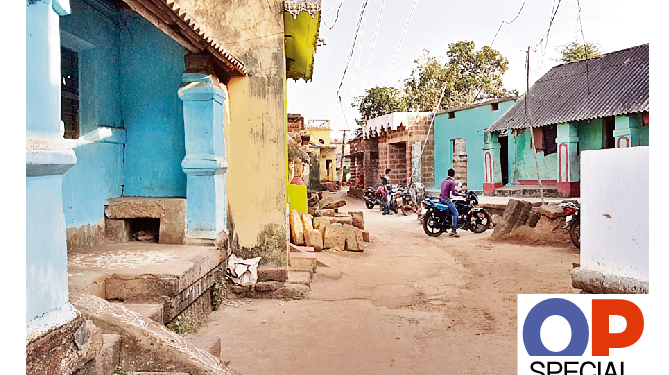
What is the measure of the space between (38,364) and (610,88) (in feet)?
56.2

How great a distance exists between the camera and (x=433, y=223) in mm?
11812

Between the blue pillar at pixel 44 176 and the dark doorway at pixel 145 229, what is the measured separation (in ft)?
11.5

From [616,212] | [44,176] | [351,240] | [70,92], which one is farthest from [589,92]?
[44,176]

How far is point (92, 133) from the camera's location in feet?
16.8

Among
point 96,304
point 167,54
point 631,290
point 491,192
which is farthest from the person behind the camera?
point 491,192

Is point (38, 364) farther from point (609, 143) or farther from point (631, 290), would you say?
point (609, 143)

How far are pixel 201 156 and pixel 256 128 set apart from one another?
1.02m

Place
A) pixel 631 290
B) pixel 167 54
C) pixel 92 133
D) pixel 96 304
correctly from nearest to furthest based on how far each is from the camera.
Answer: pixel 96 304 → pixel 631 290 → pixel 92 133 → pixel 167 54

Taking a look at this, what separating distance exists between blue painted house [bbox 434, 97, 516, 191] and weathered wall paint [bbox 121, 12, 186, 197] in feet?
52.2

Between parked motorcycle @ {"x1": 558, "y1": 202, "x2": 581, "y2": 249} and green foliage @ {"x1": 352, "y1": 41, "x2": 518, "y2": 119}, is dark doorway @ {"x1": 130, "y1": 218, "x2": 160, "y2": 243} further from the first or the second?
green foliage @ {"x1": 352, "y1": 41, "x2": 518, "y2": 119}

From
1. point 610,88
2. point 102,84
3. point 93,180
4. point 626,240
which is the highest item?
point 610,88

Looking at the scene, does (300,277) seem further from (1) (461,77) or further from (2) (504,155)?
(1) (461,77)

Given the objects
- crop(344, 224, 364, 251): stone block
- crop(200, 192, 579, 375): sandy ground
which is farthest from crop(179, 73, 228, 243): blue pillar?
crop(344, 224, 364, 251): stone block

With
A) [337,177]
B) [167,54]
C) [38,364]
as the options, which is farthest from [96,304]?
[337,177]
